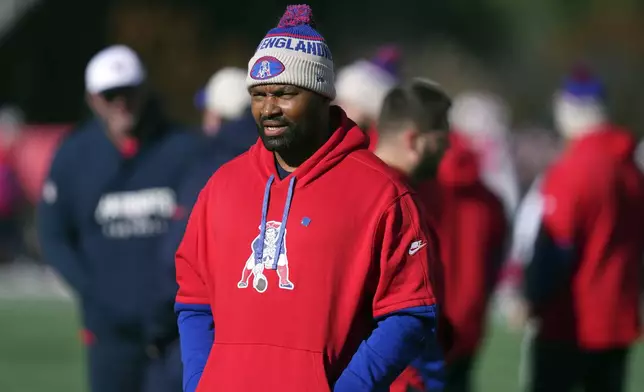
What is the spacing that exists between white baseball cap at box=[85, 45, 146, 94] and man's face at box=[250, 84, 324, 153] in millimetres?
2894

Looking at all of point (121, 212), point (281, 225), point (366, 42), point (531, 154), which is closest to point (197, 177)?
point (121, 212)

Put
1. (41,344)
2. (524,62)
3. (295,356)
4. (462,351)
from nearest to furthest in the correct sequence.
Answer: (295,356) < (462,351) < (41,344) < (524,62)

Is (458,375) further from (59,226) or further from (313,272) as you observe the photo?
(313,272)

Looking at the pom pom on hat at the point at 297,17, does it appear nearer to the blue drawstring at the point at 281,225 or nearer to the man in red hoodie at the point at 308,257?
the man in red hoodie at the point at 308,257

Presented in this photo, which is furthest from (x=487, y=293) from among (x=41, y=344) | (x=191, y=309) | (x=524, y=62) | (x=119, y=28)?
(x=524, y=62)

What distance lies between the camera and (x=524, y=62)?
119 ft

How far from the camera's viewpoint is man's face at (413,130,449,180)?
588 centimetres

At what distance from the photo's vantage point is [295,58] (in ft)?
15.0

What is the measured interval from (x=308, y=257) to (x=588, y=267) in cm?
387

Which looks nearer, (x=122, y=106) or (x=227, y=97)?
(x=122, y=106)

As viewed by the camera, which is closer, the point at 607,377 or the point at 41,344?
the point at 607,377

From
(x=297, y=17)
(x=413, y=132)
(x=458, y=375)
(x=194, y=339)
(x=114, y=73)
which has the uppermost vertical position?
(x=297, y=17)

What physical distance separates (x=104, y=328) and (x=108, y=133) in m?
1.04

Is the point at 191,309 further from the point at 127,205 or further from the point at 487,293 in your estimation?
the point at 487,293
